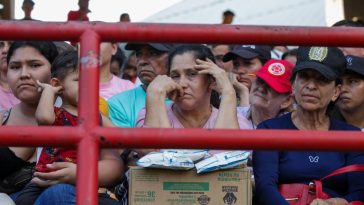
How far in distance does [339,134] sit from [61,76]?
187 cm

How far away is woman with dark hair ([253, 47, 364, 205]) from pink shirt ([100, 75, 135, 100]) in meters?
1.74

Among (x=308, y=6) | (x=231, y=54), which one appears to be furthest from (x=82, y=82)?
(x=308, y=6)

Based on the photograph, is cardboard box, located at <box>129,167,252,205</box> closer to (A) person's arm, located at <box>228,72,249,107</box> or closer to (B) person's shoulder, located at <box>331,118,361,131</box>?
(B) person's shoulder, located at <box>331,118,361,131</box>

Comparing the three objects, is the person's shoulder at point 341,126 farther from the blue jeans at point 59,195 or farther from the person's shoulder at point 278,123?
the blue jeans at point 59,195

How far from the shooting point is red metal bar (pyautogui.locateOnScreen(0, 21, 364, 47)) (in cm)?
360

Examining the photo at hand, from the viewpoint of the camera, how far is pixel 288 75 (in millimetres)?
5934

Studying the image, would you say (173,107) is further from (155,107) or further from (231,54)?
(231,54)

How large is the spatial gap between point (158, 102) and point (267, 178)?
650 millimetres

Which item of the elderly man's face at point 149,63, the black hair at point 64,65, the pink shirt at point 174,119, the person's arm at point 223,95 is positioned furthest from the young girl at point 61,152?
the elderly man's face at point 149,63

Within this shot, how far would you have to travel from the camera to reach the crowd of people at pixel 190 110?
15.3 ft

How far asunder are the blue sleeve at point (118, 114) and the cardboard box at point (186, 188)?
127 centimetres

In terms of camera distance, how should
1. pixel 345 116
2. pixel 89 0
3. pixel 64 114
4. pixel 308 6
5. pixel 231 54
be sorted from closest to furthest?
pixel 64 114 < pixel 345 116 < pixel 231 54 < pixel 89 0 < pixel 308 6

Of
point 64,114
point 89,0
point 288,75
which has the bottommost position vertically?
point 64,114

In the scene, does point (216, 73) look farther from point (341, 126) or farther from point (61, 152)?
point (61, 152)
